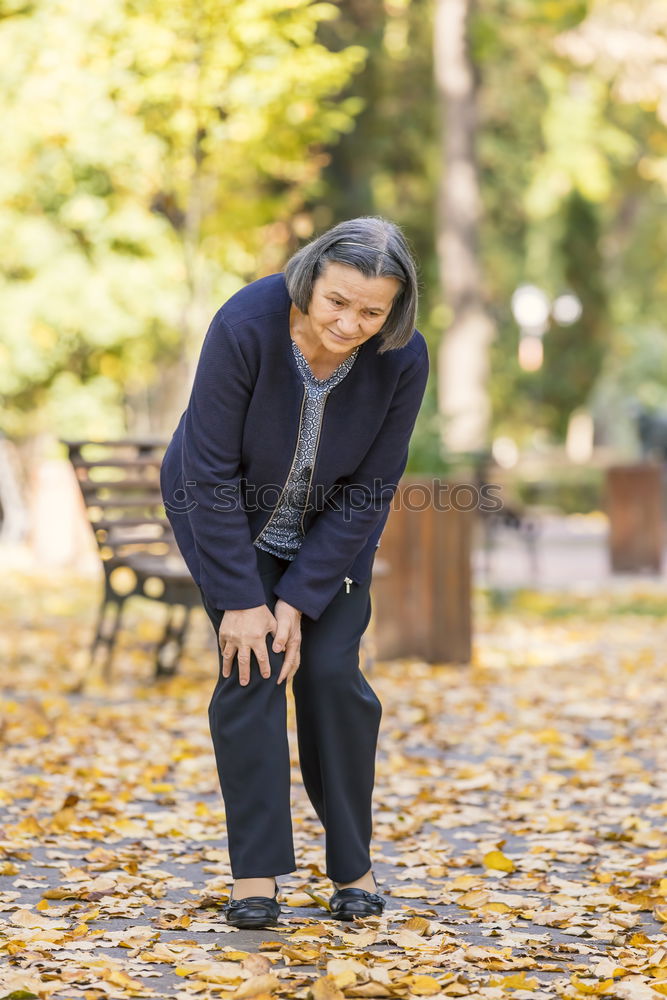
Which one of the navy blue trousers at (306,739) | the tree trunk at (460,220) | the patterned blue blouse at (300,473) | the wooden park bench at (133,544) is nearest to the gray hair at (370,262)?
the patterned blue blouse at (300,473)

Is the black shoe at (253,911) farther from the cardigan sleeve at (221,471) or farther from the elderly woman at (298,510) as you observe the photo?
the cardigan sleeve at (221,471)

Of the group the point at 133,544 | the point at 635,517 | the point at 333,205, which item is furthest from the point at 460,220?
the point at 133,544

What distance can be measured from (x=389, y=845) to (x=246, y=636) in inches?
52.4

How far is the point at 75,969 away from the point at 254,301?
152 centimetres

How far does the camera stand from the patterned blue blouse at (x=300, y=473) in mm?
3436

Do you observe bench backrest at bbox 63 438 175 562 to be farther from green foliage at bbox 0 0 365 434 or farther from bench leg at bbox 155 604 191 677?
green foliage at bbox 0 0 365 434

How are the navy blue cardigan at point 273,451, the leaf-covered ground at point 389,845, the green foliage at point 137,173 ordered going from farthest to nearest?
1. the green foliage at point 137,173
2. the navy blue cardigan at point 273,451
3. the leaf-covered ground at point 389,845

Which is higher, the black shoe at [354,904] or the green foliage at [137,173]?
the green foliage at [137,173]

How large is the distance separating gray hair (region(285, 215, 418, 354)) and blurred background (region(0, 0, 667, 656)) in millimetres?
4042

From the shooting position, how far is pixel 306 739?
3654 mm

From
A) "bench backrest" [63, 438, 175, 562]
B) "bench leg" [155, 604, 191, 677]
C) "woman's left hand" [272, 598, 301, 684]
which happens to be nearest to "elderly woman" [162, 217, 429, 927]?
"woman's left hand" [272, 598, 301, 684]

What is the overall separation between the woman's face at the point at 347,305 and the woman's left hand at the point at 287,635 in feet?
2.07

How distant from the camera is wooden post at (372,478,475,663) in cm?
814

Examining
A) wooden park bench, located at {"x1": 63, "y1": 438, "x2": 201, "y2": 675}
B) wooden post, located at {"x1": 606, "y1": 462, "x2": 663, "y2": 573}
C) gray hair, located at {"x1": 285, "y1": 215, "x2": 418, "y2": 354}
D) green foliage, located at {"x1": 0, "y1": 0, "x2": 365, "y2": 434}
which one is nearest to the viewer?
gray hair, located at {"x1": 285, "y1": 215, "x2": 418, "y2": 354}
